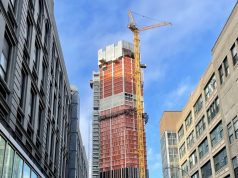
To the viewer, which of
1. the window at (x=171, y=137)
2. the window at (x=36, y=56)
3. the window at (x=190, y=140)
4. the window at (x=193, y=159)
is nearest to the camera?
the window at (x=36, y=56)

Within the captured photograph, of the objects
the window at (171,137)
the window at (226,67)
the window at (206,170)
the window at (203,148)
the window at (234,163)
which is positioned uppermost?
the window at (171,137)

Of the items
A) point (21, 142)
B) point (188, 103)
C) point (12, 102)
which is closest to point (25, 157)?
point (21, 142)

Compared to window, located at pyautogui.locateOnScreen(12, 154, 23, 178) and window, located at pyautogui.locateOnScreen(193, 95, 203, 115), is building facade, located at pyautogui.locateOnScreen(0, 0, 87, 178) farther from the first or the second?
window, located at pyautogui.locateOnScreen(193, 95, 203, 115)

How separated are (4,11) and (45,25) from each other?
16.4 metres

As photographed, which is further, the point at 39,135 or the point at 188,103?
the point at 188,103

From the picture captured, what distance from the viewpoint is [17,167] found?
2564 cm

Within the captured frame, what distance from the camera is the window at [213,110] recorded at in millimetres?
50362

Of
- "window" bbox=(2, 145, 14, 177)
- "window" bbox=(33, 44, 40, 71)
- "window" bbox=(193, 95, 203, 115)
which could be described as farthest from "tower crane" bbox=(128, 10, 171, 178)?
"window" bbox=(2, 145, 14, 177)

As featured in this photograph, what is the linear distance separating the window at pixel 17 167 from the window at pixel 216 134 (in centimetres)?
2861

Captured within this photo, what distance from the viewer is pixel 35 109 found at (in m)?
34.5

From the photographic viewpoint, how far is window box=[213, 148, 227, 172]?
47.7 m

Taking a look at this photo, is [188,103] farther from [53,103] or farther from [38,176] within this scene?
[38,176]

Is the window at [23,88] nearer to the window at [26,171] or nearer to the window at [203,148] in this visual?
the window at [26,171]

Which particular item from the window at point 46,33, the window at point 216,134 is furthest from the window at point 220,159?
the window at point 46,33
